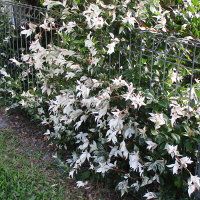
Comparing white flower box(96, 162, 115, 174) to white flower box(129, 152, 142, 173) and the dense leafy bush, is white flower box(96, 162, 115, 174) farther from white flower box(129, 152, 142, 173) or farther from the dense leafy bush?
white flower box(129, 152, 142, 173)

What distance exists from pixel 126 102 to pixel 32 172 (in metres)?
1.37

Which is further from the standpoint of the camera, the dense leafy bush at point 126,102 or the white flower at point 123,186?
the white flower at point 123,186

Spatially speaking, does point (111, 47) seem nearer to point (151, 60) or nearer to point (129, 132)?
point (151, 60)

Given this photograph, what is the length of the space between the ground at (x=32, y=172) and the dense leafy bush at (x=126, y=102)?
188 mm

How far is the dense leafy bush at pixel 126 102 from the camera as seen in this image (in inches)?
105

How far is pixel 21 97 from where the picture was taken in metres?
4.57

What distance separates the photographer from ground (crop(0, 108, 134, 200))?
10.7ft

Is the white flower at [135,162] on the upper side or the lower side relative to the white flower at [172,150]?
lower

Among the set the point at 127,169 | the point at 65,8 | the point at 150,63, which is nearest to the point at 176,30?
the point at 150,63

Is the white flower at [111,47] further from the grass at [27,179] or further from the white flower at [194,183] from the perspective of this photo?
the grass at [27,179]

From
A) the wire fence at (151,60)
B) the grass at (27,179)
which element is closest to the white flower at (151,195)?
the grass at (27,179)

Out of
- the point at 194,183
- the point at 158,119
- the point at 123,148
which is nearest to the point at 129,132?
the point at 123,148

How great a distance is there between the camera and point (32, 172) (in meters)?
3.59

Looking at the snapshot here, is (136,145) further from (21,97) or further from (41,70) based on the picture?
(21,97)
